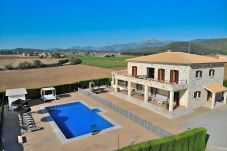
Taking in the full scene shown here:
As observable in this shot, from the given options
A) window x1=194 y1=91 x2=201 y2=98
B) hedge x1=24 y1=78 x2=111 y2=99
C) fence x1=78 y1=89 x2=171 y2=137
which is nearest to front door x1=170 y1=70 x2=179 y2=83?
window x1=194 y1=91 x2=201 y2=98

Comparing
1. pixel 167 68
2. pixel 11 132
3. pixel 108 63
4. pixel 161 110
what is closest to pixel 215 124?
pixel 161 110

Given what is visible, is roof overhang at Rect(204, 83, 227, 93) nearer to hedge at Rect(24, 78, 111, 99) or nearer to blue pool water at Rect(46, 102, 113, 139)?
blue pool water at Rect(46, 102, 113, 139)

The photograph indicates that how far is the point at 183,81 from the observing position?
21172 millimetres

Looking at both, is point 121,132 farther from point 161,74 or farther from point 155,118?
point 161,74

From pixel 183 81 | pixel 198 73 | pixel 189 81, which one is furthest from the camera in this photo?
pixel 198 73

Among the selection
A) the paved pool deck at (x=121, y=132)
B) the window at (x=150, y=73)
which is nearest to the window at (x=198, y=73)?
the paved pool deck at (x=121, y=132)

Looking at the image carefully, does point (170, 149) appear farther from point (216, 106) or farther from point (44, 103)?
point (44, 103)

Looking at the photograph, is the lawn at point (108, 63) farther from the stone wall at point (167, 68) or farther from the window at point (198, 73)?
the window at point (198, 73)

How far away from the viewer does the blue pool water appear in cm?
1775

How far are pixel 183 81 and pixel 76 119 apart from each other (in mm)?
13336

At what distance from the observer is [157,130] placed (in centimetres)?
1505

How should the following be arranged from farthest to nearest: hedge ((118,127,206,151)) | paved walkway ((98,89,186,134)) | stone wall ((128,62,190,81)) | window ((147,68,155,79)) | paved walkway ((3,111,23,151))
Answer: window ((147,68,155,79)), stone wall ((128,62,190,81)), paved walkway ((98,89,186,134)), paved walkway ((3,111,23,151)), hedge ((118,127,206,151))

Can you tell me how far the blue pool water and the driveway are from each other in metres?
8.62

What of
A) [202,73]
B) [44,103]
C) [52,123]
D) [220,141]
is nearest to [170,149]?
[220,141]
